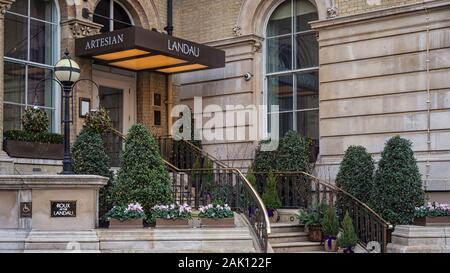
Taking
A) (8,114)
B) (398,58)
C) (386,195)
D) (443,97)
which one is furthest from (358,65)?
(8,114)

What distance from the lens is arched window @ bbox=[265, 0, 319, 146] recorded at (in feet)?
60.6

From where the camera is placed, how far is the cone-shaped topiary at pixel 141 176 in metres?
12.4

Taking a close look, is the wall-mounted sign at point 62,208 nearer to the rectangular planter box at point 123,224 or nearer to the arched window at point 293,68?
the rectangular planter box at point 123,224

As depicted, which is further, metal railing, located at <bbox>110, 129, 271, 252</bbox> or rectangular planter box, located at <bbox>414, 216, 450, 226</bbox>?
rectangular planter box, located at <bbox>414, 216, 450, 226</bbox>

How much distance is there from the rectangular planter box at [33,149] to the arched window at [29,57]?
0.98 meters

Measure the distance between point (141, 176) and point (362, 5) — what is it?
7.79 meters

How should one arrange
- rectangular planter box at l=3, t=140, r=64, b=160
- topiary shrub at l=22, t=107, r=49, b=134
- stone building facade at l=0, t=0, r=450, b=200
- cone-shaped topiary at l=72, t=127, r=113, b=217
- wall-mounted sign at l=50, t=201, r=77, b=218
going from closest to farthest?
wall-mounted sign at l=50, t=201, r=77, b=218 → cone-shaped topiary at l=72, t=127, r=113, b=217 → topiary shrub at l=22, t=107, r=49, b=134 → rectangular planter box at l=3, t=140, r=64, b=160 → stone building facade at l=0, t=0, r=450, b=200

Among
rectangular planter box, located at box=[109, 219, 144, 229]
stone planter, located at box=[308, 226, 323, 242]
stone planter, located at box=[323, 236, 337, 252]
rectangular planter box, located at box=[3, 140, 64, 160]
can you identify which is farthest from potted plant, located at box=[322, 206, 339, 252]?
rectangular planter box, located at box=[3, 140, 64, 160]

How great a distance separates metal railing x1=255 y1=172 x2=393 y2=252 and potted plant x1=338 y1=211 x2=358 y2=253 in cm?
55

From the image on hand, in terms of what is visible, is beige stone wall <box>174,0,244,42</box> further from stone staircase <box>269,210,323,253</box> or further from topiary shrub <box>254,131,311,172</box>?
stone staircase <box>269,210,323,253</box>

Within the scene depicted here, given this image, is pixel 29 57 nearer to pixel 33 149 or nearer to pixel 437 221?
pixel 33 149

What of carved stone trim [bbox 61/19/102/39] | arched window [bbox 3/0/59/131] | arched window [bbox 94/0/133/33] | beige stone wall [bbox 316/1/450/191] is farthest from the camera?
arched window [bbox 94/0/133/33]

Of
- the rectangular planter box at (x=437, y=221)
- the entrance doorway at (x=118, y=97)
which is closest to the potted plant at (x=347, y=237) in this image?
the rectangular planter box at (x=437, y=221)

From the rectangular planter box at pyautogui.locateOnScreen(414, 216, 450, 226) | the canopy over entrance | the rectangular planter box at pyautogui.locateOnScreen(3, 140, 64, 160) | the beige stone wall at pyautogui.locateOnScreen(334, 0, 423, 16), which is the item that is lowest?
the rectangular planter box at pyautogui.locateOnScreen(414, 216, 450, 226)
